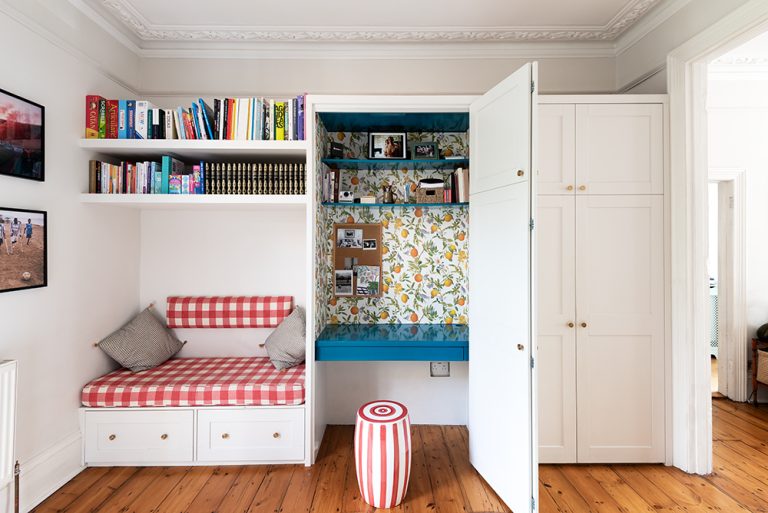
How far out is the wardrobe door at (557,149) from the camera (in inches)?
94.0

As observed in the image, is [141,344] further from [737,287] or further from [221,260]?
[737,287]

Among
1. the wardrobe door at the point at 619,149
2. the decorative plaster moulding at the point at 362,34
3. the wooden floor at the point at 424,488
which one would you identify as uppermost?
the decorative plaster moulding at the point at 362,34

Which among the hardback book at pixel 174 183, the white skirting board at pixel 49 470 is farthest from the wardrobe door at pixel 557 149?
the white skirting board at pixel 49 470

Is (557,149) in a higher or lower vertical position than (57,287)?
higher

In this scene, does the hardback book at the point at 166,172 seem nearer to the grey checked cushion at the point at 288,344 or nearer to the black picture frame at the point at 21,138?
the black picture frame at the point at 21,138

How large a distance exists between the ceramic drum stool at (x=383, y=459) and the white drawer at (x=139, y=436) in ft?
3.81

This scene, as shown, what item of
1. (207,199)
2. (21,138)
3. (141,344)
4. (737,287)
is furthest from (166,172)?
(737,287)

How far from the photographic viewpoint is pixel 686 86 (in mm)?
2303

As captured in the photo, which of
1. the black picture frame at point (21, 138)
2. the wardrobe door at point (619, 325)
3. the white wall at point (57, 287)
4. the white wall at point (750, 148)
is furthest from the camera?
the white wall at point (750, 148)

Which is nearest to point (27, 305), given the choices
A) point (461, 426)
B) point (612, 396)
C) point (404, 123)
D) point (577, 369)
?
point (404, 123)

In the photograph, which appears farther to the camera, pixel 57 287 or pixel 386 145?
pixel 386 145

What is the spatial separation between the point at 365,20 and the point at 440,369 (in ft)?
8.55

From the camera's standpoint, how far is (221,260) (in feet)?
9.73

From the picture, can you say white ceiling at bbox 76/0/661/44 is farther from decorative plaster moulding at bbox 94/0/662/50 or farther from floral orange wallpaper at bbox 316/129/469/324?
floral orange wallpaper at bbox 316/129/469/324
